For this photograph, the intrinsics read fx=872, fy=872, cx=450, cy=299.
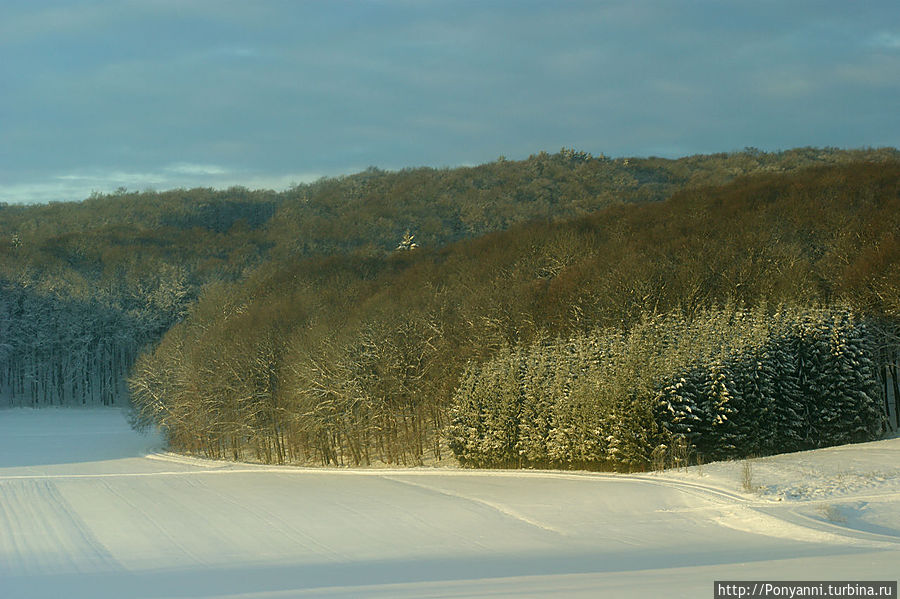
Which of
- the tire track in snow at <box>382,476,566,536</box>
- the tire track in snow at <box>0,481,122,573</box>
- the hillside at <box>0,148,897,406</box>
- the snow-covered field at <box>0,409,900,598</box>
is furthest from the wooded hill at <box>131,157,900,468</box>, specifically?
the hillside at <box>0,148,897,406</box>

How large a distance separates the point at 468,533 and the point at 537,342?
856 inches

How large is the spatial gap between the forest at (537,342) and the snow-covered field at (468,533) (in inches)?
141

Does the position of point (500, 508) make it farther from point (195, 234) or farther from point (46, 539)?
point (195, 234)

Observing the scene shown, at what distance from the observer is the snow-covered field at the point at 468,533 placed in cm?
1447

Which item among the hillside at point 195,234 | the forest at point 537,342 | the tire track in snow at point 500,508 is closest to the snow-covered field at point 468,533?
the tire track in snow at point 500,508

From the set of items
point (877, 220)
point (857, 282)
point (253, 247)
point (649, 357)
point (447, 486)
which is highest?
point (253, 247)

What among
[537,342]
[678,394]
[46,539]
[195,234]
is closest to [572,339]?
[537,342]

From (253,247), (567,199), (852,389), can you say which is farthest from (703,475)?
(567,199)

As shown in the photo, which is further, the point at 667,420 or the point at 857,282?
the point at 857,282

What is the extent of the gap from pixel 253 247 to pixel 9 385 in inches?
1580

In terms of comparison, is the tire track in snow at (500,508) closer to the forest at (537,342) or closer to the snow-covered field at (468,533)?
the snow-covered field at (468,533)

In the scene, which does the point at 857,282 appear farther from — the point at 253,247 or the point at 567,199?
the point at 567,199

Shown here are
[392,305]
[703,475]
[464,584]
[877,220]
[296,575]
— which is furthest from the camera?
[392,305]

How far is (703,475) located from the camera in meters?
26.4
